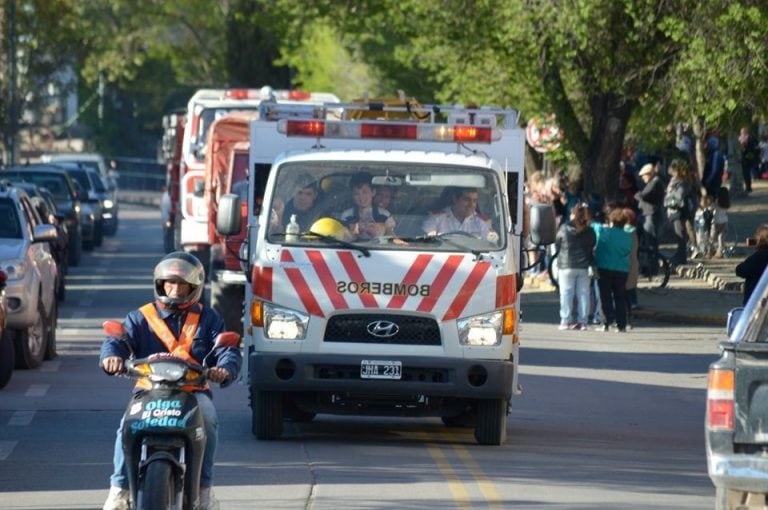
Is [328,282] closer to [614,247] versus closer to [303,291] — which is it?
[303,291]

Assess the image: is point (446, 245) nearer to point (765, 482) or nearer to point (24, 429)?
point (24, 429)

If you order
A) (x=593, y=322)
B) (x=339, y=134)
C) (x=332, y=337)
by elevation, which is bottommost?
(x=593, y=322)

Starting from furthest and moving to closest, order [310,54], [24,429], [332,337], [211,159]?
[310,54] → [211,159] → [24,429] → [332,337]

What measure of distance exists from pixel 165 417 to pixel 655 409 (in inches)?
362

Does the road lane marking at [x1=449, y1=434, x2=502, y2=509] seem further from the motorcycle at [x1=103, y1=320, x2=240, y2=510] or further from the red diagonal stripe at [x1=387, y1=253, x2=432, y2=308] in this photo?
the motorcycle at [x1=103, y1=320, x2=240, y2=510]

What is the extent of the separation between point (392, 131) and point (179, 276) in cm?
603

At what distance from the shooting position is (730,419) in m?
8.29

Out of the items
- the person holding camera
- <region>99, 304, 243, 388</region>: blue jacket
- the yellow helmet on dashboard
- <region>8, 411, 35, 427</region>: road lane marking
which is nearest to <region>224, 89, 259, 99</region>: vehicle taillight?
the person holding camera

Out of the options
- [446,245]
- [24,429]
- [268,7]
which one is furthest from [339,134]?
[268,7]

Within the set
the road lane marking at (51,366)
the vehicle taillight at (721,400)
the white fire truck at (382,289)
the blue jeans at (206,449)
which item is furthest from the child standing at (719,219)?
the blue jeans at (206,449)

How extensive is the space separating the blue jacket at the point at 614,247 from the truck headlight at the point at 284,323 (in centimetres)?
1207

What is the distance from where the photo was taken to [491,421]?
44.2 ft

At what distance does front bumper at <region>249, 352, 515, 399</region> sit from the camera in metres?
13.0

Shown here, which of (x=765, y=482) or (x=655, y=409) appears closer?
(x=765, y=482)
